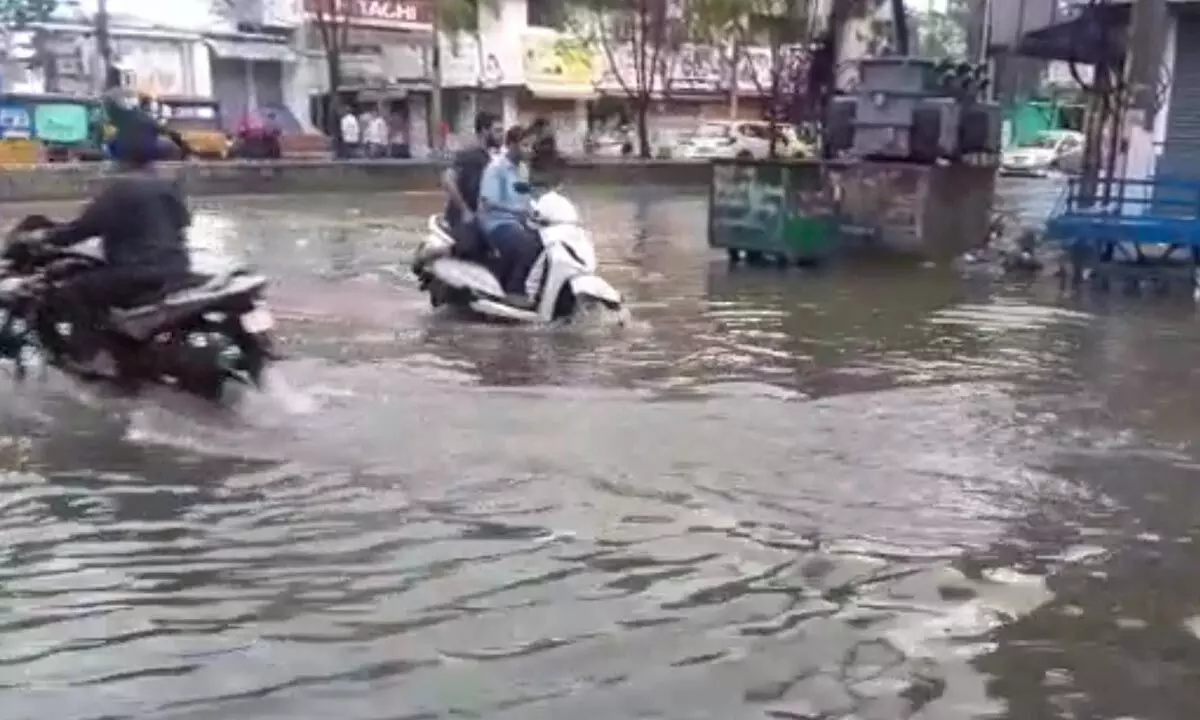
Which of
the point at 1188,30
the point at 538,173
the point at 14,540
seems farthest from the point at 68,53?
the point at 14,540

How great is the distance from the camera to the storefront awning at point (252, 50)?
144 feet

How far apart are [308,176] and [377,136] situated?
1048 centimetres

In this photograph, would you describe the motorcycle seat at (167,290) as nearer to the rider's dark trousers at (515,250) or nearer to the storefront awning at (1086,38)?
the rider's dark trousers at (515,250)

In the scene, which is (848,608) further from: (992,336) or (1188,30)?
(1188,30)

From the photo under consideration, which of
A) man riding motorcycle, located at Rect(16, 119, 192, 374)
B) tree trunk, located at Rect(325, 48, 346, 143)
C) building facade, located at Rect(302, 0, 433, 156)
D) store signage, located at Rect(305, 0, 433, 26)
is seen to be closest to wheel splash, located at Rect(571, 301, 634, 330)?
man riding motorcycle, located at Rect(16, 119, 192, 374)

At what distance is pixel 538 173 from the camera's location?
52.7ft

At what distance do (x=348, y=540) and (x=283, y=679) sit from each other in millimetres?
1495

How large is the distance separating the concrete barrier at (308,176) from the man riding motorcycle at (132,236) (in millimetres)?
18668

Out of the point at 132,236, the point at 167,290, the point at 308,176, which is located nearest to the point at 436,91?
the point at 308,176

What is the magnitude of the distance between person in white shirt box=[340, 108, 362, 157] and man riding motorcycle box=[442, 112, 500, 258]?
27588mm

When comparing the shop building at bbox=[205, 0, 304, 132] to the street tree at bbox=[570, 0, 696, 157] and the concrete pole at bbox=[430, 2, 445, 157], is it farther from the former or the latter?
the street tree at bbox=[570, 0, 696, 157]

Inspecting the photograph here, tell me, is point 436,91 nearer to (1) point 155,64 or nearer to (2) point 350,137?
(2) point 350,137

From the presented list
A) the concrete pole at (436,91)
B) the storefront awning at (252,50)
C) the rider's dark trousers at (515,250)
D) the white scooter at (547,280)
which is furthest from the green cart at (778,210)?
the storefront awning at (252,50)

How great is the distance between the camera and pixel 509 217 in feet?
40.6
